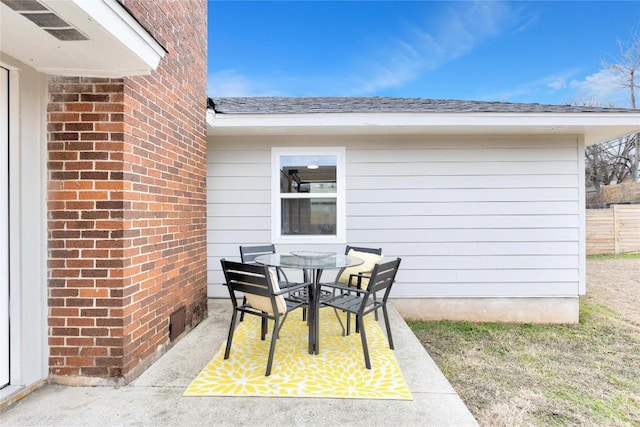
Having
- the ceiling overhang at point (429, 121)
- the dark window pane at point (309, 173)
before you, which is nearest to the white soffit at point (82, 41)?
the ceiling overhang at point (429, 121)

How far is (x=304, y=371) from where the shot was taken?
2652 millimetres

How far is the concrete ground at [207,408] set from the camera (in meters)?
2.00

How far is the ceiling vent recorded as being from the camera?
1.60 meters

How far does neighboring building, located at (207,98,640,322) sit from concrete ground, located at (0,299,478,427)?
2.48 metres

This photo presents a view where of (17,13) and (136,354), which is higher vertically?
(17,13)

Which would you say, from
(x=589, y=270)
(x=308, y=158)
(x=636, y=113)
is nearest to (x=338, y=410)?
(x=308, y=158)

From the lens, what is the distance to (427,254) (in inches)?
191

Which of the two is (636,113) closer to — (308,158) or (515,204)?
(515,204)

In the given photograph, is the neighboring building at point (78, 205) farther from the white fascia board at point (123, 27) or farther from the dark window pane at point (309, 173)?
the dark window pane at point (309, 173)

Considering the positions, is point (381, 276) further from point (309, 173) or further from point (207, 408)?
point (309, 173)

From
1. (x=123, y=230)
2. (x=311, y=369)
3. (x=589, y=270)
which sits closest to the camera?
(x=123, y=230)

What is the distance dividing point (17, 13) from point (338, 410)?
296cm

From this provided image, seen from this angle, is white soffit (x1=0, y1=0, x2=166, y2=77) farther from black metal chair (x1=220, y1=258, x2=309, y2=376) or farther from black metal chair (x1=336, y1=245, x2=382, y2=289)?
black metal chair (x1=336, y1=245, x2=382, y2=289)

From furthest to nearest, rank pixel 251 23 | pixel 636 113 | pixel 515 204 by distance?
Answer: 1. pixel 251 23
2. pixel 515 204
3. pixel 636 113
